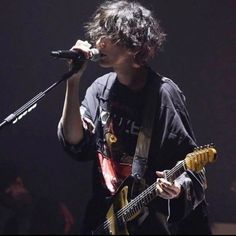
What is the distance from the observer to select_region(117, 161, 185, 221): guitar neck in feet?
5.34

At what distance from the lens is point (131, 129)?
1.75 m

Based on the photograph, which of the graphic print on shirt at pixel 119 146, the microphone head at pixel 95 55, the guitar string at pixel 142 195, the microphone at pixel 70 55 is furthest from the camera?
the graphic print on shirt at pixel 119 146

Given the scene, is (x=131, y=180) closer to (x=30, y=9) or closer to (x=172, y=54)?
(x=172, y=54)

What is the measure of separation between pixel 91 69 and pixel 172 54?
362 mm

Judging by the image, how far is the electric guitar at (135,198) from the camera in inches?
62.9

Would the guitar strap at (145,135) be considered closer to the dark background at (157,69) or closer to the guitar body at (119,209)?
the guitar body at (119,209)

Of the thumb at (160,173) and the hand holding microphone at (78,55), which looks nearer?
the hand holding microphone at (78,55)

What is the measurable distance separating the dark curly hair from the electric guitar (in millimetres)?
420

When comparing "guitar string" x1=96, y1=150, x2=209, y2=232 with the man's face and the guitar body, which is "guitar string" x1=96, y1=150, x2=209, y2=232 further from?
the man's face

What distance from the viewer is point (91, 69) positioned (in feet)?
7.15

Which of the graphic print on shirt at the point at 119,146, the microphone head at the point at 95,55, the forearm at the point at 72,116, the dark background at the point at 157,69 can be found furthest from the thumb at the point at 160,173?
the dark background at the point at 157,69

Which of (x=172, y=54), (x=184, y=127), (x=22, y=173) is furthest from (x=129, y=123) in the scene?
(x=22, y=173)

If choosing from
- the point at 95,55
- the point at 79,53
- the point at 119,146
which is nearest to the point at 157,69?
the point at 119,146

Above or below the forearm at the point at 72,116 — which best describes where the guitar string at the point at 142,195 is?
below
